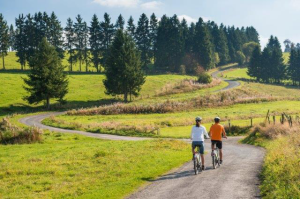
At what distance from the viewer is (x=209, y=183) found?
12.8 metres

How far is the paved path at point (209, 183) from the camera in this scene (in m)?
11.3

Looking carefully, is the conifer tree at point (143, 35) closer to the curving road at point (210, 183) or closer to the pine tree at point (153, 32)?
the pine tree at point (153, 32)

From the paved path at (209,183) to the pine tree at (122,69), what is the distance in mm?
49429

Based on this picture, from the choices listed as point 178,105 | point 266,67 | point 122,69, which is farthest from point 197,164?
point 266,67

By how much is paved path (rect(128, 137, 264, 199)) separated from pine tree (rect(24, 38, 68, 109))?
4643cm

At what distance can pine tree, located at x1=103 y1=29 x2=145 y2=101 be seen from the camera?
6525cm

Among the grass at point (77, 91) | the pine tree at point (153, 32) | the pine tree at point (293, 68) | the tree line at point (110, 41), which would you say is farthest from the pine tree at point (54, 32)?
the pine tree at point (293, 68)

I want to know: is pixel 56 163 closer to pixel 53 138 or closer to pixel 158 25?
pixel 53 138

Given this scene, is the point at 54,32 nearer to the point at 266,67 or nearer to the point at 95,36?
the point at 95,36

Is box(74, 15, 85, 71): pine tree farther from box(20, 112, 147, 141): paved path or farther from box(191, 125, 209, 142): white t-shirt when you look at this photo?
box(191, 125, 209, 142): white t-shirt

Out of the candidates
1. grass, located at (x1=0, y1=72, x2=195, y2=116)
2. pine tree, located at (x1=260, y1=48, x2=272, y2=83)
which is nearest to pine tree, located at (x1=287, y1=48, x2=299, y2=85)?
pine tree, located at (x1=260, y1=48, x2=272, y2=83)

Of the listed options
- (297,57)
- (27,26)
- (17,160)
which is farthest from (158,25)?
(17,160)

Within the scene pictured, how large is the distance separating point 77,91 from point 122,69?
14607mm

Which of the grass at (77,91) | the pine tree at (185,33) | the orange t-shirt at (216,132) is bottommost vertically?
the orange t-shirt at (216,132)
